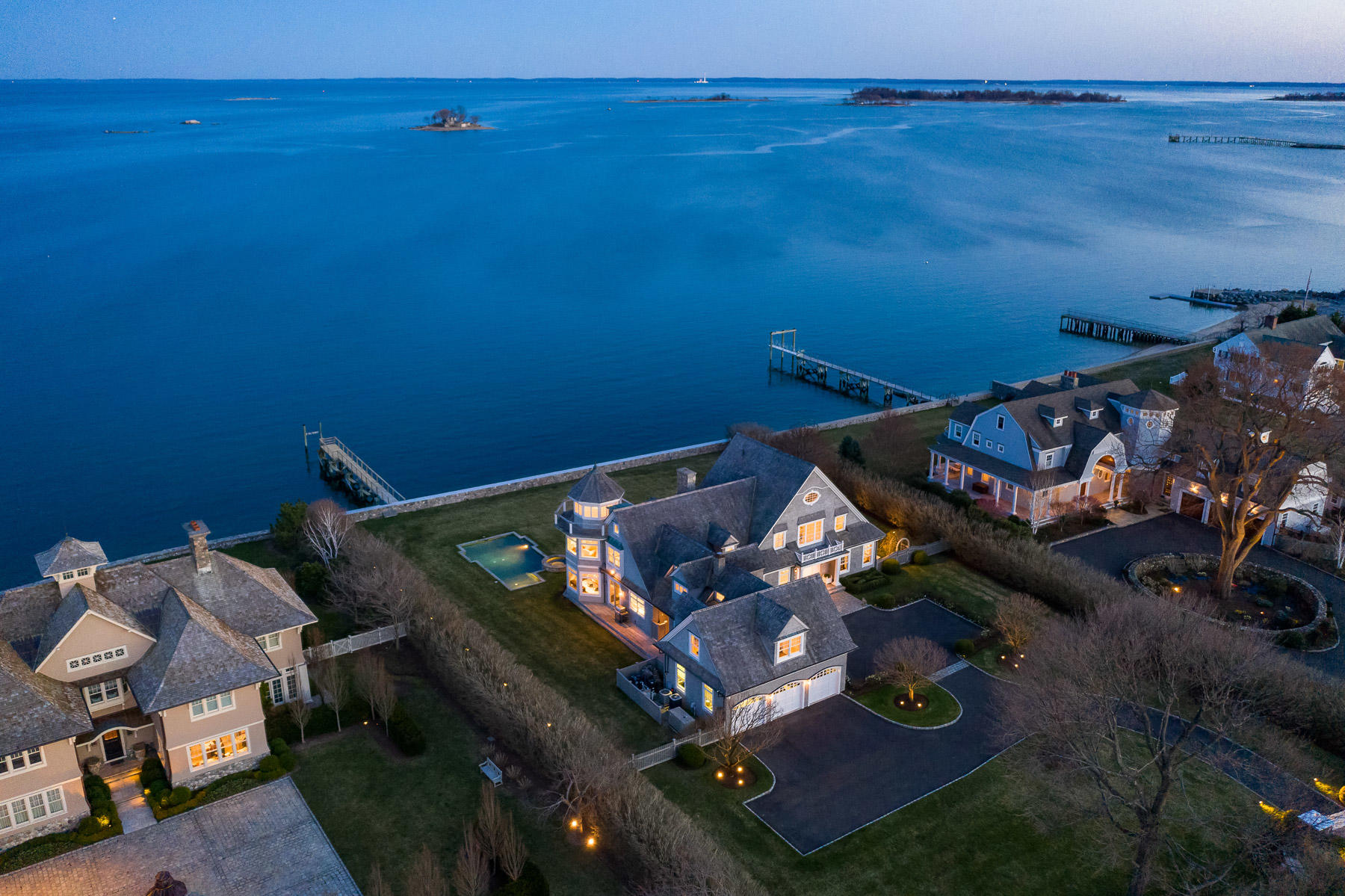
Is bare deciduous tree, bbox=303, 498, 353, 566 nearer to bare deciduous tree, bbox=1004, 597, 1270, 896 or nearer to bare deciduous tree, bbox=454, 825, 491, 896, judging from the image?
bare deciduous tree, bbox=454, 825, 491, 896

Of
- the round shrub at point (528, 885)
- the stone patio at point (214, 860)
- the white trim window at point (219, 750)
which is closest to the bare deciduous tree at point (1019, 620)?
the round shrub at point (528, 885)

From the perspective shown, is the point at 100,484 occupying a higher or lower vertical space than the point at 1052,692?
lower

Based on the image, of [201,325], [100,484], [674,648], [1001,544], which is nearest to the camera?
[674,648]

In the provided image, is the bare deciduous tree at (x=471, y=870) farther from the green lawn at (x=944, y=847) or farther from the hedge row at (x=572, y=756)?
the green lawn at (x=944, y=847)

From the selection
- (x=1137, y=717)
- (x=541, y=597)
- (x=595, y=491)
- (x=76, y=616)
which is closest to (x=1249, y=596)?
(x=1137, y=717)

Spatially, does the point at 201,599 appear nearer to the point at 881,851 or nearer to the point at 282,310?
the point at 881,851

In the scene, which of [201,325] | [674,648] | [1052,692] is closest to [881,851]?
[1052,692]

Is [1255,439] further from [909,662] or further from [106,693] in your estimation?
[106,693]
